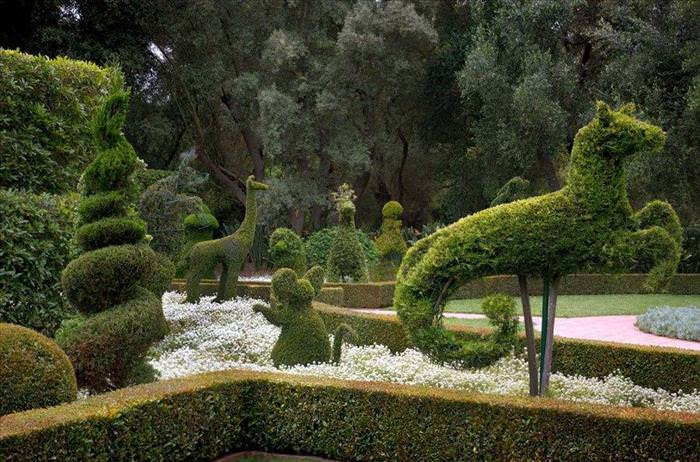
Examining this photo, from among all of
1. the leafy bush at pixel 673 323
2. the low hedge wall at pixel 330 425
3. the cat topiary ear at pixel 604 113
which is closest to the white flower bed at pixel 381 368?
the low hedge wall at pixel 330 425

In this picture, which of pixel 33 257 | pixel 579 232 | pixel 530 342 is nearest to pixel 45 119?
pixel 33 257

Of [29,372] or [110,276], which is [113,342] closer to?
[110,276]

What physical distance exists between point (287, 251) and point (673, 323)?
7873 mm

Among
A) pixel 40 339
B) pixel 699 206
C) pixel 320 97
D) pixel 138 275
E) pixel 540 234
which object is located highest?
pixel 320 97

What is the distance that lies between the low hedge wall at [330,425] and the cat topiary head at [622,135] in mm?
2398

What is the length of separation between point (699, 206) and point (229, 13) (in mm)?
18403

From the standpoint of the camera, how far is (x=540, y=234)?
652 centimetres

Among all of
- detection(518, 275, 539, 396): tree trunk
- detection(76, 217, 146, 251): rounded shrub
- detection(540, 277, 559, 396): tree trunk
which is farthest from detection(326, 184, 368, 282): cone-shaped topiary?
detection(540, 277, 559, 396): tree trunk

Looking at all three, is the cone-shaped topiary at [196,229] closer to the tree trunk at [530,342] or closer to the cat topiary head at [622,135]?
the tree trunk at [530,342]

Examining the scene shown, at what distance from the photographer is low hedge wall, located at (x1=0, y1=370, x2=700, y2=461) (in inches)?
205

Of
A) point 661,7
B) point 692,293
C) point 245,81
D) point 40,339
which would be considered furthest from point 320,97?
point 40,339

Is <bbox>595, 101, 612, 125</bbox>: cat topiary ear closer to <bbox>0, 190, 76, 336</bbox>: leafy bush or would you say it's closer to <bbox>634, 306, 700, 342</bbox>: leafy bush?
<bbox>0, 190, 76, 336</bbox>: leafy bush

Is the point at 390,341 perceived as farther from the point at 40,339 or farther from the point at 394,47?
the point at 394,47

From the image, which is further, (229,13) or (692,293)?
(229,13)
